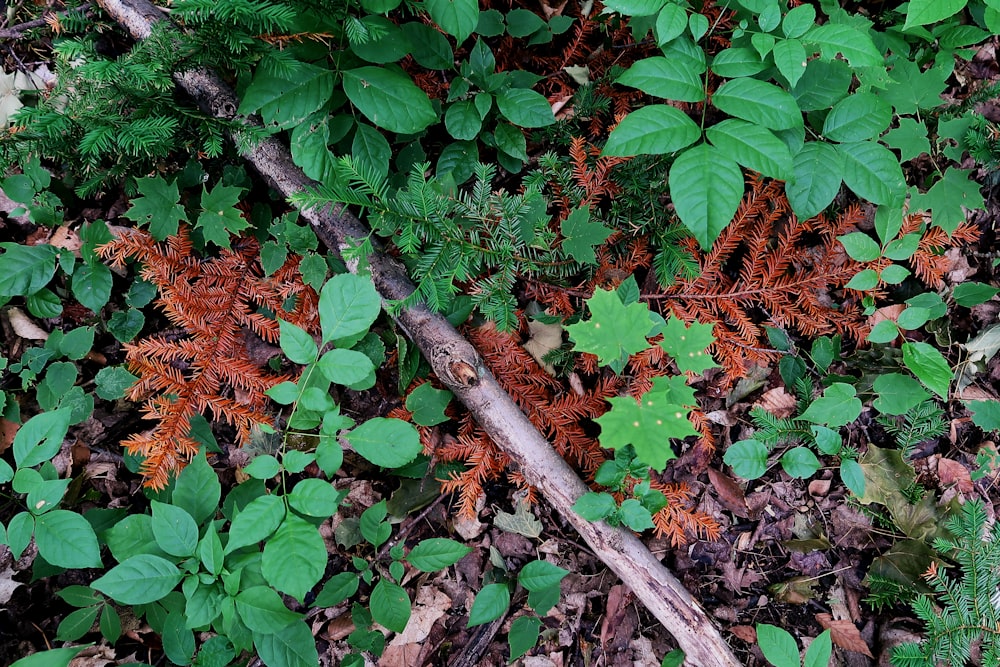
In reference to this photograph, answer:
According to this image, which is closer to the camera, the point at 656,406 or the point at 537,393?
the point at 656,406

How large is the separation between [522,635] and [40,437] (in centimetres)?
184

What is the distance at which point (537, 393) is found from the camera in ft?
7.53

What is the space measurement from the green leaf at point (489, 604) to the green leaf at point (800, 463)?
47.3 inches

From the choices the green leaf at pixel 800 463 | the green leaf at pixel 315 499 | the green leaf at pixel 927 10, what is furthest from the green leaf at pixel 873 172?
the green leaf at pixel 315 499

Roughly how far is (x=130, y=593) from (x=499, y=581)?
1.29 meters

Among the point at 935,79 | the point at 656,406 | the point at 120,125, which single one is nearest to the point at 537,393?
the point at 656,406

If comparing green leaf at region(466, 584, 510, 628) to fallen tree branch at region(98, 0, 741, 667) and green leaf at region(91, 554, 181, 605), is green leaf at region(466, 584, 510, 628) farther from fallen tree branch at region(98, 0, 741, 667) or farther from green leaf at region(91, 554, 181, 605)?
green leaf at region(91, 554, 181, 605)

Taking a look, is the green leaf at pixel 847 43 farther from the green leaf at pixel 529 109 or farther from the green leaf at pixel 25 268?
the green leaf at pixel 25 268

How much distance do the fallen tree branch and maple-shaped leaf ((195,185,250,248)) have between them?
20cm

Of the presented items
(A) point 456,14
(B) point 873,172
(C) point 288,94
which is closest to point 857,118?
(B) point 873,172

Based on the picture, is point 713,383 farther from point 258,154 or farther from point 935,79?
point 258,154

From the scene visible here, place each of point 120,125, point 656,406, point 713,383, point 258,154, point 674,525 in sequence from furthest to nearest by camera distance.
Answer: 1. point 713,383
2. point 258,154
3. point 674,525
4. point 120,125
5. point 656,406

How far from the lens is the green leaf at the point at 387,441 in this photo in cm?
187

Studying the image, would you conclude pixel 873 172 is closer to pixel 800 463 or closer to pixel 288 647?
pixel 800 463
